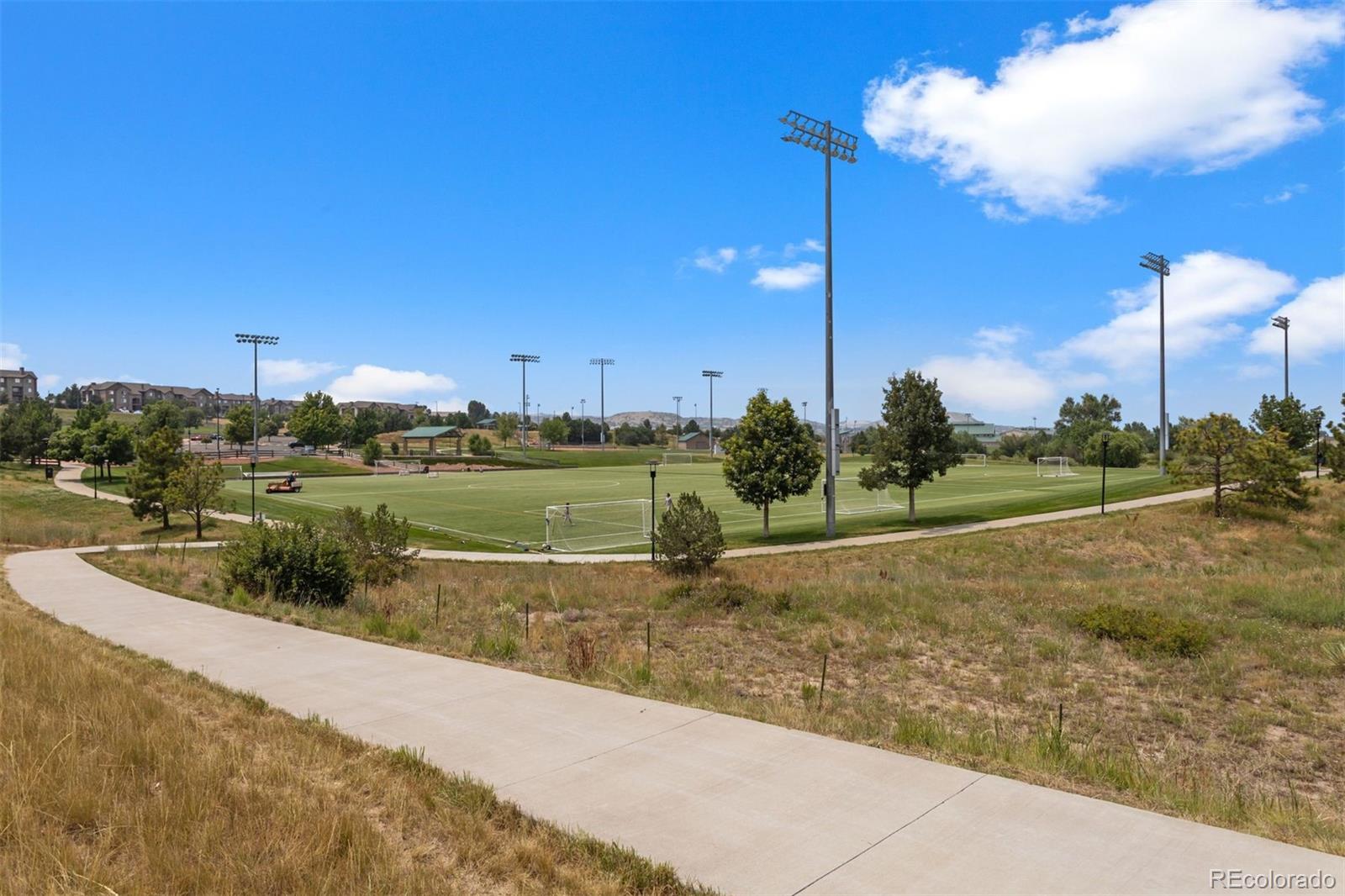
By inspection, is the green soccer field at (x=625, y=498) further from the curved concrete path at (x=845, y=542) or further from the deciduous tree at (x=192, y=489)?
the deciduous tree at (x=192, y=489)

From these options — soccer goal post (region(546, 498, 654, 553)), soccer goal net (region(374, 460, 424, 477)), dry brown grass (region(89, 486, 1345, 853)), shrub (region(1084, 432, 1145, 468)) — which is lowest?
soccer goal post (region(546, 498, 654, 553))

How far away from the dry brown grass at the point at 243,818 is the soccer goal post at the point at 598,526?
101 feet

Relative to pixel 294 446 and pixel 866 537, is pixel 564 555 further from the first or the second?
pixel 294 446

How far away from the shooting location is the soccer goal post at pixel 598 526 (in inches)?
1592

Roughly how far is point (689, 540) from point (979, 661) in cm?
1179

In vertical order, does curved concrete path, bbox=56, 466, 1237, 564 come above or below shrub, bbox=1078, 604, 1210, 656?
below

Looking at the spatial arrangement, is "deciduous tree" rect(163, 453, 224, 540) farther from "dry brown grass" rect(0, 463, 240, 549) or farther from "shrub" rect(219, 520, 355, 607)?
"shrub" rect(219, 520, 355, 607)

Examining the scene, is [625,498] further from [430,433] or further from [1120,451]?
[430,433]

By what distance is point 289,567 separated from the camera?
55.4 feet

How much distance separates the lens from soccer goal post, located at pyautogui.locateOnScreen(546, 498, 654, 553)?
40.4 metres

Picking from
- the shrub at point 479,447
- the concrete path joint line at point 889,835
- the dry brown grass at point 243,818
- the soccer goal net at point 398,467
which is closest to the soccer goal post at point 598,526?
the dry brown grass at point 243,818

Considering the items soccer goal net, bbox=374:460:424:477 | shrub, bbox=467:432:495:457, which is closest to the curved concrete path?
soccer goal net, bbox=374:460:424:477

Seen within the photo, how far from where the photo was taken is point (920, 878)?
15.3 feet

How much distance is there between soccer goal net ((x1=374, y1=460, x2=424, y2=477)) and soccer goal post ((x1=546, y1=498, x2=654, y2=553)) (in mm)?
52536
